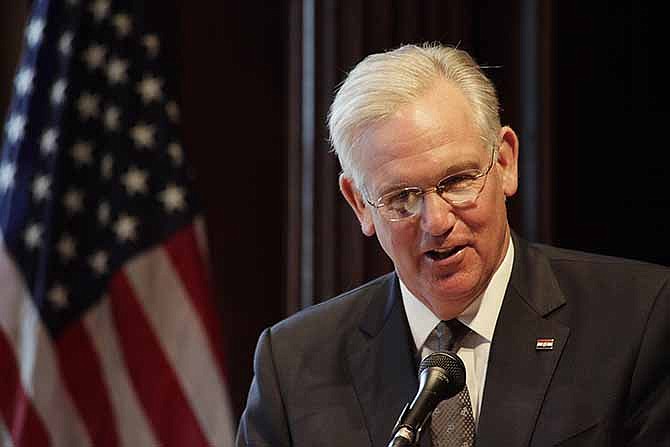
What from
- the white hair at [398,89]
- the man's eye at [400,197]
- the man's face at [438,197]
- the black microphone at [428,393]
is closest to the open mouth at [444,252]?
the man's face at [438,197]

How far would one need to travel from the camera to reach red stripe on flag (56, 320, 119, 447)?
10.5ft

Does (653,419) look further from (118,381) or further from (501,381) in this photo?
(118,381)

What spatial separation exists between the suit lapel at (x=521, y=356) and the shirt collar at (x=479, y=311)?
0.07 ft

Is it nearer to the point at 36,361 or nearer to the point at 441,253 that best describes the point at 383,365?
the point at 441,253

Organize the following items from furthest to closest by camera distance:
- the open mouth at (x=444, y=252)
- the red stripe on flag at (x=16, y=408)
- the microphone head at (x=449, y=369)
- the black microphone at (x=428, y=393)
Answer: the red stripe on flag at (x=16, y=408) → the open mouth at (x=444, y=252) → the microphone head at (x=449, y=369) → the black microphone at (x=428, y=393)

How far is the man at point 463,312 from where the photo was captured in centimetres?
209

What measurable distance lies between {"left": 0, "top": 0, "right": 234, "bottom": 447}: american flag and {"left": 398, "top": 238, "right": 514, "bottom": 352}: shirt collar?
1.10m

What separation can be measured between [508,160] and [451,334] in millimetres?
396

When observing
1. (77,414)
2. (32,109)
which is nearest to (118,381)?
(77,414)

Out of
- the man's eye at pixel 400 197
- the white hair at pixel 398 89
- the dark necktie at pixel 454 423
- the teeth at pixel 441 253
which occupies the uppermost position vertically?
the white hair at pixel 398 89

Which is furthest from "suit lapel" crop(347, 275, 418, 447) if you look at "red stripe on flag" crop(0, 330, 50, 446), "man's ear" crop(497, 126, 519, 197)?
"red stripe on flag" crop(0, 330, 50, 446)

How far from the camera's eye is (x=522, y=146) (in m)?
3.55

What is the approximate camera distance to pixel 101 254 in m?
3.29

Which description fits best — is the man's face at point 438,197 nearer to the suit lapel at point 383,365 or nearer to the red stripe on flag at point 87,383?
the suit lapel at point 383,365
